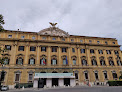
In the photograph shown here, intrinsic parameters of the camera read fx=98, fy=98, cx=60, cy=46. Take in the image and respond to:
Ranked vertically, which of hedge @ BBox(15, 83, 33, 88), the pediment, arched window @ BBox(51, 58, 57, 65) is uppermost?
the pediment

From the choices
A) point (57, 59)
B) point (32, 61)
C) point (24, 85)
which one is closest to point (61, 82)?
point (57, 59)

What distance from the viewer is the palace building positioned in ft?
99.5

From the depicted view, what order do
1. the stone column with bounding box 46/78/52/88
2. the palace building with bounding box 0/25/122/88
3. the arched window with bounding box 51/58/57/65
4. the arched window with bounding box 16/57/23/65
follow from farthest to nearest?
the arched window with bounding box 51/58/57/65 → the arched window with bounding box 16/57/23/65 → the palace building with bounding box 0/25/122/88 → the stone column with bounding box 46/78/52/88

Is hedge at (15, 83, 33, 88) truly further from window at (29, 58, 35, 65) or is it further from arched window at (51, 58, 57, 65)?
arched window at (51, 58, 57, 65)

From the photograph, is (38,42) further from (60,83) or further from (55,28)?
(60,83)

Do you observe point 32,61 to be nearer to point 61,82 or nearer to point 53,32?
point 61,82

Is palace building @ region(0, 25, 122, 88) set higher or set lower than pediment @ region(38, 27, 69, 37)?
lower

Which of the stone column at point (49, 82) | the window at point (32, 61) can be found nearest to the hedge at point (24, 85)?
the stone column at point (49, 82)

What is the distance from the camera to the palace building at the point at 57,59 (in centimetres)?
3033

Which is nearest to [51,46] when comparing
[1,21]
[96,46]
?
[96,46]

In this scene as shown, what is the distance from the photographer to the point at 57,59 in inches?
1350

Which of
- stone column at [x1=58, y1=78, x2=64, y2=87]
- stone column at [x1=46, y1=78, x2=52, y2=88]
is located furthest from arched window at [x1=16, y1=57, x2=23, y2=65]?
stone column at [x1=58, y1=78, x2=64, y2=87]

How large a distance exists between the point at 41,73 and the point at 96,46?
2350 centimetres

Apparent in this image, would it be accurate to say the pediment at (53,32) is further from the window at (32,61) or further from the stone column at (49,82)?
the stone column at (49,82)
